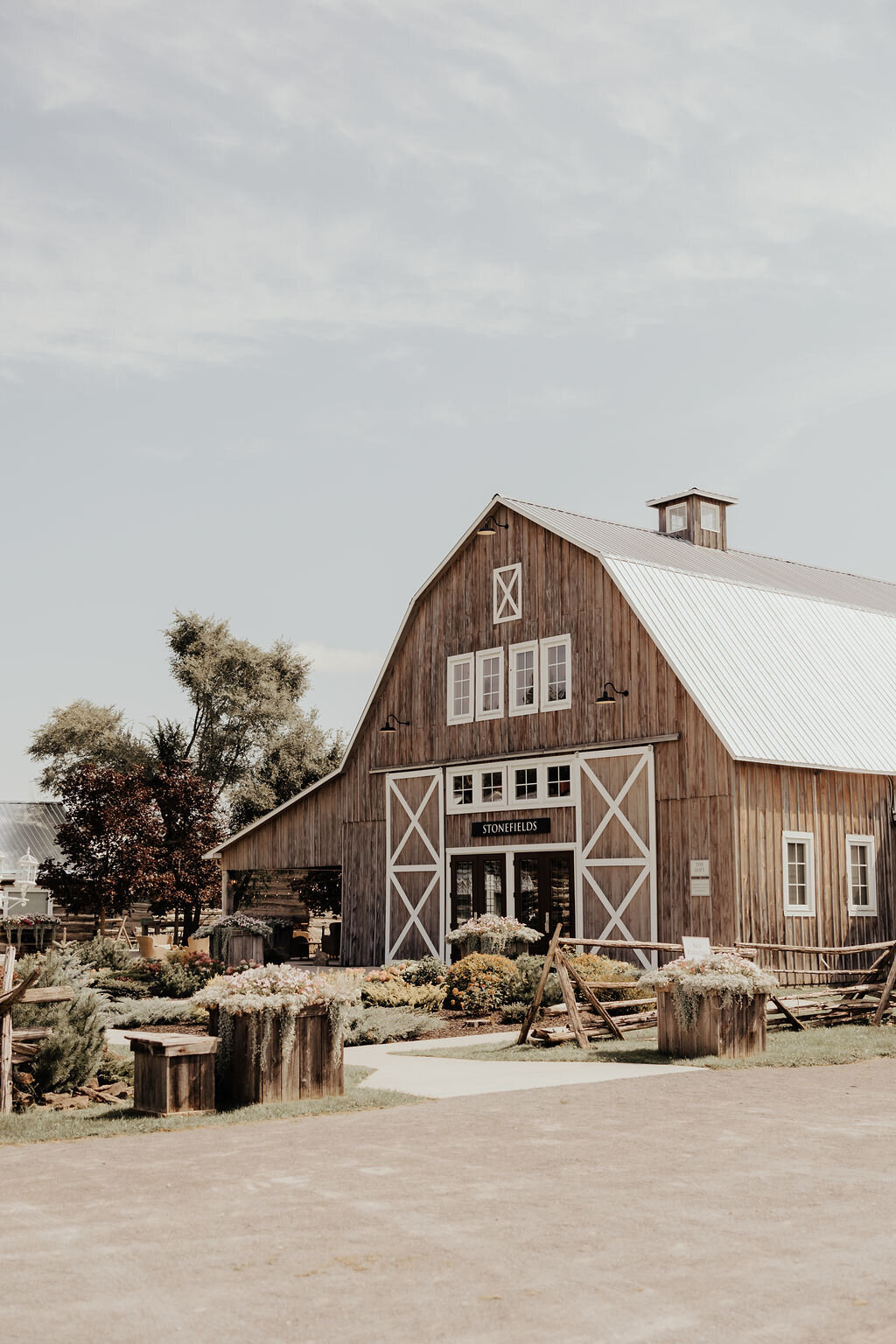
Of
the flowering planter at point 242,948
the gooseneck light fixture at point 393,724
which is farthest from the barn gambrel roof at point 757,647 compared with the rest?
the flowering planter at point 242,948

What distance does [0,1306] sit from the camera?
5.76 m

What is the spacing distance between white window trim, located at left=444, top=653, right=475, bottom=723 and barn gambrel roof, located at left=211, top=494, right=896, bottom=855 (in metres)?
1.82

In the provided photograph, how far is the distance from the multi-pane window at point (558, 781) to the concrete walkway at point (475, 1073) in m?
10.4

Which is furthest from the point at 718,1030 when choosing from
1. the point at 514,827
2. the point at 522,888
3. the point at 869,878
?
the point at 514,827

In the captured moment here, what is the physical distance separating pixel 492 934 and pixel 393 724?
8.68 metres

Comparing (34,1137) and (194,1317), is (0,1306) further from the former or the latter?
(34,1137)

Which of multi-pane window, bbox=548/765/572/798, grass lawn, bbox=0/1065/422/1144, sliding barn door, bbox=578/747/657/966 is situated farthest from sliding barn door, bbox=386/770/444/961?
grass lawn, bbox=0/1065/422/1144

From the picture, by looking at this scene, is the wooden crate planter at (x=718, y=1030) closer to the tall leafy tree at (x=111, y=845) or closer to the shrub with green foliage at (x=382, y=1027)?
the shrub with green foliage at (x=382, y=1027)

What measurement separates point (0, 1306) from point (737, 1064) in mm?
9671

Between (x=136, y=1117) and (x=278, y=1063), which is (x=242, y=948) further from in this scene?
(x=136, y=1117)

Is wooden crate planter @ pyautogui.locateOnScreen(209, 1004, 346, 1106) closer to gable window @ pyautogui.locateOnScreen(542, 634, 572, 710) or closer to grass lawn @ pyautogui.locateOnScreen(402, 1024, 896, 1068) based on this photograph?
grass lawn @ pyautogui.locateOnScreen(402, 1024, 896, 1068)

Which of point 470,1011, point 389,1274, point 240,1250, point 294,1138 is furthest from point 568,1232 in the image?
point 470,1011

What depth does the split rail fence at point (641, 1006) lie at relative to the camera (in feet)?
52.0

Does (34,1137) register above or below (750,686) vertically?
below
